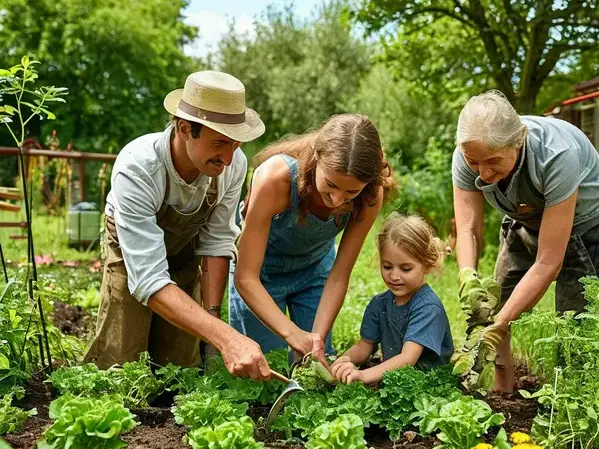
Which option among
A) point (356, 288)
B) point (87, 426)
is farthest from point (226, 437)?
point (356, 288)

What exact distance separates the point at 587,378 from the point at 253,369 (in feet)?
3.83

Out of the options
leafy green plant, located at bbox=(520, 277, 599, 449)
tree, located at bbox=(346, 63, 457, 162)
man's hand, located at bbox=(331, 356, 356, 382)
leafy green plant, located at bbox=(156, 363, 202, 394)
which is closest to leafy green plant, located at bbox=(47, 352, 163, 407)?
leafy green plant, located at bbox=(156, 363, 202, 394)

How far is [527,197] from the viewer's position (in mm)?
3266

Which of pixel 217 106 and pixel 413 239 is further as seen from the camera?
pixel 413 239

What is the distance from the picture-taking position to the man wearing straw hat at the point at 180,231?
9.48 feet

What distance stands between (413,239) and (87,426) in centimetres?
170

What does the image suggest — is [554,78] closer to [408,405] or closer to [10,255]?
[10,255]

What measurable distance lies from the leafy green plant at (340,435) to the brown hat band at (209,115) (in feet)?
4.21

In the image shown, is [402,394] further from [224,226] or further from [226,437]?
[224,226]

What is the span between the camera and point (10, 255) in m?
8.51

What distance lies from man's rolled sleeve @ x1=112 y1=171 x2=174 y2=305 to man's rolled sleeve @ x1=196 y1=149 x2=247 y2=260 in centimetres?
47

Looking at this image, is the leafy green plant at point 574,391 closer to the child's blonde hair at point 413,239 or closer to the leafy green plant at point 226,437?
the child's blonde hair at point 413,239

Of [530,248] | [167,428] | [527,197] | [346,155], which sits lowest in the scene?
[167,428]

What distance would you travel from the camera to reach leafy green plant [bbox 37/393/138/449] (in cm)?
A: 229
